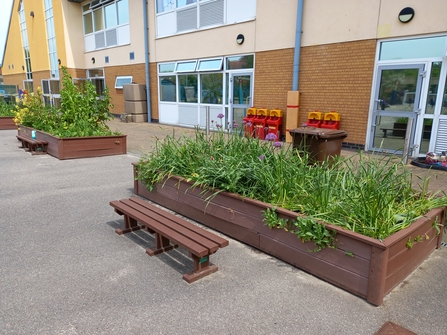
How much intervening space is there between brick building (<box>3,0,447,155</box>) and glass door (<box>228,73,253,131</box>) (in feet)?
0.12

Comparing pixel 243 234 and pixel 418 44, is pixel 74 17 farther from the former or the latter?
pixel 243 234

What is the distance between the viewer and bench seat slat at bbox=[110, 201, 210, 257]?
2871mm

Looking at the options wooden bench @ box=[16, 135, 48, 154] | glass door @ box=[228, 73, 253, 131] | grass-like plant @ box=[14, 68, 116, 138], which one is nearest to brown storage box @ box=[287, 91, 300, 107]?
glass door @ box=[228, 73, 253, 131]

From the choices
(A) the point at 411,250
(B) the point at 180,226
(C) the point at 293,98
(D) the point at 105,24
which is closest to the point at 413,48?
(C) the point at 293,98

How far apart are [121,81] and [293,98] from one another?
1121 cm

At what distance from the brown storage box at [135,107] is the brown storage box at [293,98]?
8.69 meters

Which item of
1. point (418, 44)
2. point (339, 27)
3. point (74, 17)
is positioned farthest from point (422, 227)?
point (74, 17)

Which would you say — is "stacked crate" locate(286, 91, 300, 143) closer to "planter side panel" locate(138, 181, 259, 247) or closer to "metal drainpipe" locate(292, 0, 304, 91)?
"metal drainpipe" locate(292, 0, 304, 91)

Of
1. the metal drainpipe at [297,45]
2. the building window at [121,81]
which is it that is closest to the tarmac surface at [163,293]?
the metal drainpipe at [297,45]

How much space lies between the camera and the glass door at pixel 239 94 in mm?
11617

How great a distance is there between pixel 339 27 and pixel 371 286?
7.82 m

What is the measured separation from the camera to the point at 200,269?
3066 mm

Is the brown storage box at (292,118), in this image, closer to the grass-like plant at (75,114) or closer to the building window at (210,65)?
the building window at (210,65)

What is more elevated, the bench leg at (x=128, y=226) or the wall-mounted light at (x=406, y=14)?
the wall-mounted light at (x=406, y=14)
